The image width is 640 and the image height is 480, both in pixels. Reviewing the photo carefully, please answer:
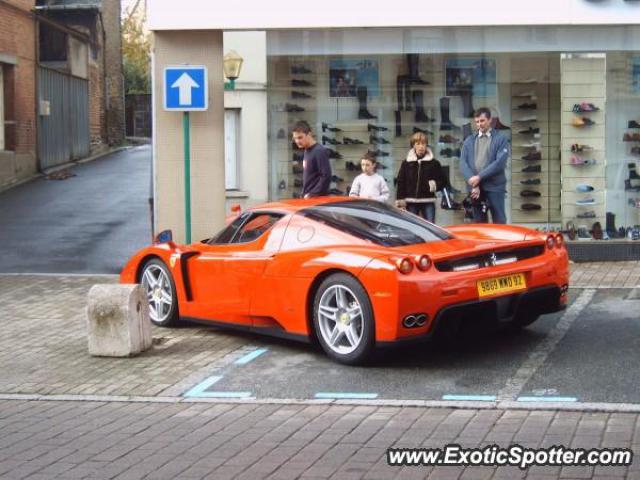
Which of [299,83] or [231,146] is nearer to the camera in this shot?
[231,146]

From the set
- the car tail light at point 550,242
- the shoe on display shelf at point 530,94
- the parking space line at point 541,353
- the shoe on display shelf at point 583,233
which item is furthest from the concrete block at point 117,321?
the shoe on display shelf at point 530,94

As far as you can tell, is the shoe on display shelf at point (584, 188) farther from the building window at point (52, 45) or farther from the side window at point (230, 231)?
the building window at point (52, 45)

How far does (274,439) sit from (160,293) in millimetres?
4287

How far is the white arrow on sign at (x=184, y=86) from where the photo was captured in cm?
1377

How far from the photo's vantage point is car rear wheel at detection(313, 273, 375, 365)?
7.98m

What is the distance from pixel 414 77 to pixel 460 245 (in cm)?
729

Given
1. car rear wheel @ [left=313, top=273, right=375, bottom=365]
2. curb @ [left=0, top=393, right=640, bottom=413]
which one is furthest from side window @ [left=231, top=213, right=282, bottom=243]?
curb @ [left=0, top=393, right=640, bottom=413]

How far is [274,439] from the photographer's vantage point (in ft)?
20.6

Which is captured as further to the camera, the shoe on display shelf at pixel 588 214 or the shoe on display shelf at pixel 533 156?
the shoe on display shelf at pixel 533 156

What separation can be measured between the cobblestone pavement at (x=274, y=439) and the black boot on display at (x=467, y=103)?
350 inches

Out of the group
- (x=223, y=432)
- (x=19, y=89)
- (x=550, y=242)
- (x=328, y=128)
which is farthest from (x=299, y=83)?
(x=19, y=89)

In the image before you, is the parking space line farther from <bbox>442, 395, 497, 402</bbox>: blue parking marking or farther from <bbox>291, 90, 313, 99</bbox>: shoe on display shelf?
<bbox>291, 90, 313, 99</bbox>: shoe on display shelf
